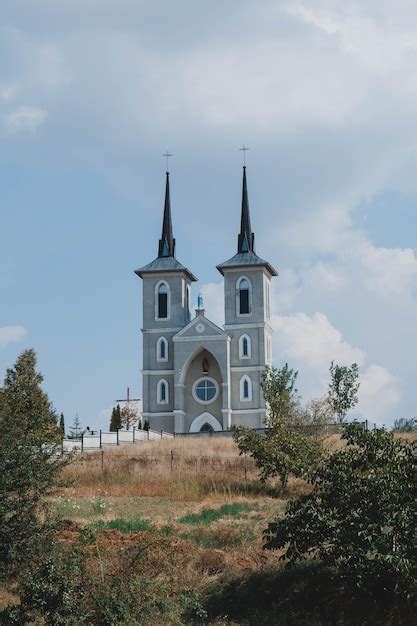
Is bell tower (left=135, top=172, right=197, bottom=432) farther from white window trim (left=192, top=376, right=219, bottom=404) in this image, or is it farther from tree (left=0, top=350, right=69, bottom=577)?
tree (left=0, top=350, right=69, bottom=577)

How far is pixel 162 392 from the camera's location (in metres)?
72.0

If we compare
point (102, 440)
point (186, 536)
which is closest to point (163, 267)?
point (102, 440)

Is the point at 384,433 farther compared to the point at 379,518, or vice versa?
the point at 384,433

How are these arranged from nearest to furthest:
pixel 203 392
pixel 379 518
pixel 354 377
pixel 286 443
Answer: pixel 379 518, pixel 286 443, pixel 354 377, pixel 203 392

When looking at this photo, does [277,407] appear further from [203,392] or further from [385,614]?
[385,614]

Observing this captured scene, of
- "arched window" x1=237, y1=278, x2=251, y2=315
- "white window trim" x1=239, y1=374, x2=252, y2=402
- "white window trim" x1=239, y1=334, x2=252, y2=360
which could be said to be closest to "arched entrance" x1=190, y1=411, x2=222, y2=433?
"white window trim" x1=239, y1=374, x2=252, y2=402

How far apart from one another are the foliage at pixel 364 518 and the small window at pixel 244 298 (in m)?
54.1

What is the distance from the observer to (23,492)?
66.7ft

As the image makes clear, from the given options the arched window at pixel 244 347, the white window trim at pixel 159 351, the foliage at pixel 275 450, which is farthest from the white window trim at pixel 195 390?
the foliage at pixel 275 450

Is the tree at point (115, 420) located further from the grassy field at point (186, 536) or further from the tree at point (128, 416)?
the grassy field at point (186, 536)

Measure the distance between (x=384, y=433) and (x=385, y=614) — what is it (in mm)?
3220

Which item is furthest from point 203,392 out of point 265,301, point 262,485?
point 262,485

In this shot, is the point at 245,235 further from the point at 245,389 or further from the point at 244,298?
the point at 245,389

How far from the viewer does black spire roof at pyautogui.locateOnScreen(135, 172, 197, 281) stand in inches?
2955
